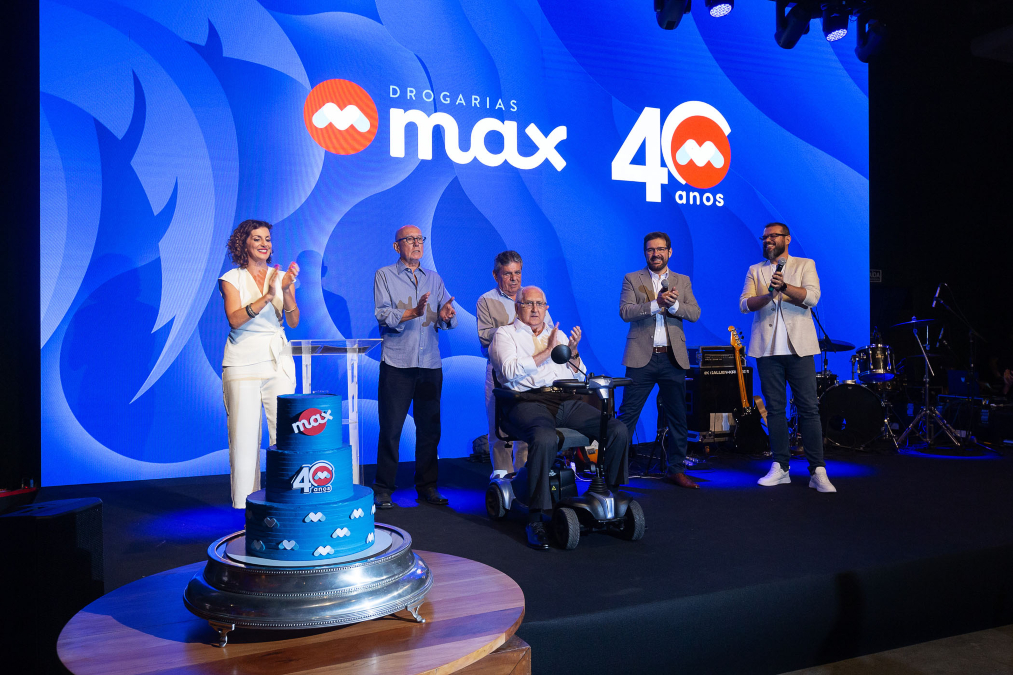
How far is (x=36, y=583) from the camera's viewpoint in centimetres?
194

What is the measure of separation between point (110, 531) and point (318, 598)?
3028mm

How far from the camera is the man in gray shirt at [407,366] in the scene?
4.23 metres

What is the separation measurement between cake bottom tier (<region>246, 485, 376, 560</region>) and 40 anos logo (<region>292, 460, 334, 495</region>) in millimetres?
33

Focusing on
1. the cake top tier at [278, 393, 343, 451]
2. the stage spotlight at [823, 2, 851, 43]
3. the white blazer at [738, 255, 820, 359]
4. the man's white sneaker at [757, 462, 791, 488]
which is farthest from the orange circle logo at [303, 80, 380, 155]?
the cake top tier at [278, 393, 343, 451]

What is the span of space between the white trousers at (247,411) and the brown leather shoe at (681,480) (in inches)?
104

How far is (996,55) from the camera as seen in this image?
27.1ft

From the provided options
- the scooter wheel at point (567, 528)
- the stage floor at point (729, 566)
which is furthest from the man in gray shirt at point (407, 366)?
the scooter wheel at point (567, 528)

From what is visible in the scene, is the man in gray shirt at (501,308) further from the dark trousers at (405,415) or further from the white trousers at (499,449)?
the dark trousers at (405,415)

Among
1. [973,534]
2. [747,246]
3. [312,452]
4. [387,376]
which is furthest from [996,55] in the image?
[312,452]

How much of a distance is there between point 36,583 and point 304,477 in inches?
42.7

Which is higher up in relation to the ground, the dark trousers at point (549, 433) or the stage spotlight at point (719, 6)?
the stage spotlight at point (719, 6)

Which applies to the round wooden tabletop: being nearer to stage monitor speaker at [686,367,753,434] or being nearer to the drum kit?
stage monitor speaker at [686,367,753,434]

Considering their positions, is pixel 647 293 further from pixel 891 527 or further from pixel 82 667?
pixel 82 667

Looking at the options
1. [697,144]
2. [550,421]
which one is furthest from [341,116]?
[550,421]
